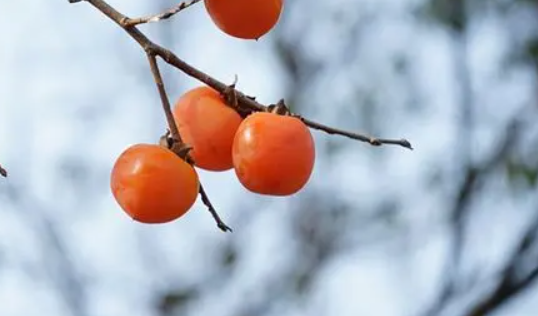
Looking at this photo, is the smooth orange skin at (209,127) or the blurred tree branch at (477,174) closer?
the smooth orange skin at (209,127)

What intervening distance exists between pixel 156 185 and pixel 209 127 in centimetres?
9

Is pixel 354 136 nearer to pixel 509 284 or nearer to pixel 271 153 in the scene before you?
pixel 271 153

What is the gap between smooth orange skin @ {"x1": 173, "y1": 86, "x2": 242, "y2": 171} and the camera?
3.48 feet

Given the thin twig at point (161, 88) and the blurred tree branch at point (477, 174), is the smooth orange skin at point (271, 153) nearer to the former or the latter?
the thin twig at point (161, 88)

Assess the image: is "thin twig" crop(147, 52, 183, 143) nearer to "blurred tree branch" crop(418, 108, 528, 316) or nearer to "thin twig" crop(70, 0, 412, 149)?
"thin twig" crop(70, 0, 412, 149)

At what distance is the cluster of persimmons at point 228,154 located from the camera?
101 centimetres

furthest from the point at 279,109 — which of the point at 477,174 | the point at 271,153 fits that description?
the point at 477,174

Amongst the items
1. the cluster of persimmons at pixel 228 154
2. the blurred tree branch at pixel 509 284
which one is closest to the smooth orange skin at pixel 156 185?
the cluster of persimmons at pixel 228 154

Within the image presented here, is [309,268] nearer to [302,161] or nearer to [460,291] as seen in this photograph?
[460,291]

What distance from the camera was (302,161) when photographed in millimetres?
1043

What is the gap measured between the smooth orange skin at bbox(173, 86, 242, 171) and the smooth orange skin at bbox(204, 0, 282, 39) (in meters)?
0.07

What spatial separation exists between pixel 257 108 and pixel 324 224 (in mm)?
3977

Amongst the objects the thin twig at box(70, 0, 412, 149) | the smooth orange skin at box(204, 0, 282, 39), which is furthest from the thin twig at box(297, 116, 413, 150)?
the smooth orange skin at box(204, 0, 282, 39)

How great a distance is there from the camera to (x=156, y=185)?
1.02m
